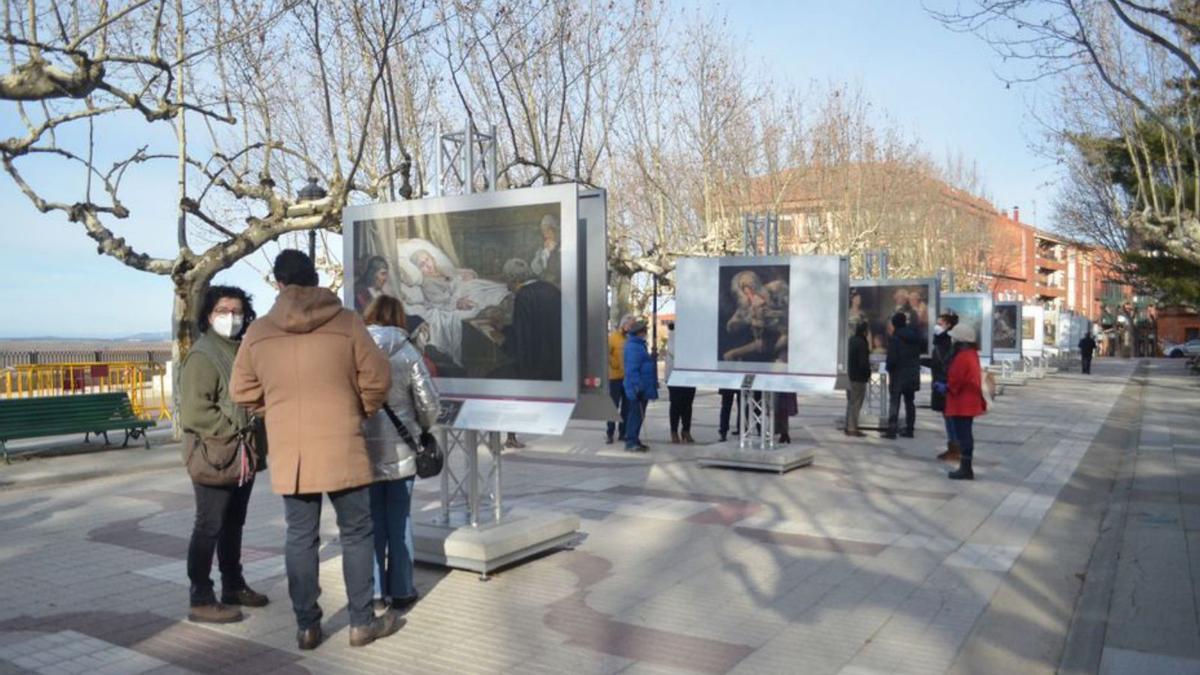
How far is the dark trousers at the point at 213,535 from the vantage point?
219 inches

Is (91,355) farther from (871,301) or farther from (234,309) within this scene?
(234,309)

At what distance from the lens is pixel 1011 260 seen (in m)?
61.3

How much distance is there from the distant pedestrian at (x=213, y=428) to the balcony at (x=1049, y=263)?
10993 centimetres

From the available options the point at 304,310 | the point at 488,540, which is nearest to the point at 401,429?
the point at 304,310

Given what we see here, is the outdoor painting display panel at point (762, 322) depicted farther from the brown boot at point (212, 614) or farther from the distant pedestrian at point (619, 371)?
the brown boot at point (212, 614)

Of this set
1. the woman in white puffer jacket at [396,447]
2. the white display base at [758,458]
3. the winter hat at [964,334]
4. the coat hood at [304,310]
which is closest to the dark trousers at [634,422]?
the white display base at [758,458]

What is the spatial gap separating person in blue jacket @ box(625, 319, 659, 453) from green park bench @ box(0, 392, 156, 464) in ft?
23.9

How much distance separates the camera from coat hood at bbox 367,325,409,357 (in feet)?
18.2

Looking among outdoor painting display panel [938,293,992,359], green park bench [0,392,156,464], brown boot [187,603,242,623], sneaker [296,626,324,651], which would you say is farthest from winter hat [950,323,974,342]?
outdoor painting display panel [938,293,992,359]

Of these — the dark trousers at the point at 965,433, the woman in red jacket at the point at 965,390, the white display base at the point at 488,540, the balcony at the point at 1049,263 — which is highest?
the balcony at the point at 1049,263

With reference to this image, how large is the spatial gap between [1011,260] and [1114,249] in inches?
823

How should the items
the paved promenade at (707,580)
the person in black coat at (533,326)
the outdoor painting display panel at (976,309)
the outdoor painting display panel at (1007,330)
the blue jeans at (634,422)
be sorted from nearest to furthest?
1. the paved promenade at (707,580)
2. the person in black coat at (533,326)
3. the blue jeans at (634,422)
4. the outdoor painting display panel at (976,309)
5. the outdoor painting display panel at (1007,330)

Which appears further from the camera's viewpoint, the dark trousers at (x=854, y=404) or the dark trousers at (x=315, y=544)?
the dark trousers at (x=854, y=404)

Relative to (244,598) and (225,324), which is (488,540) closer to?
(244,598)
